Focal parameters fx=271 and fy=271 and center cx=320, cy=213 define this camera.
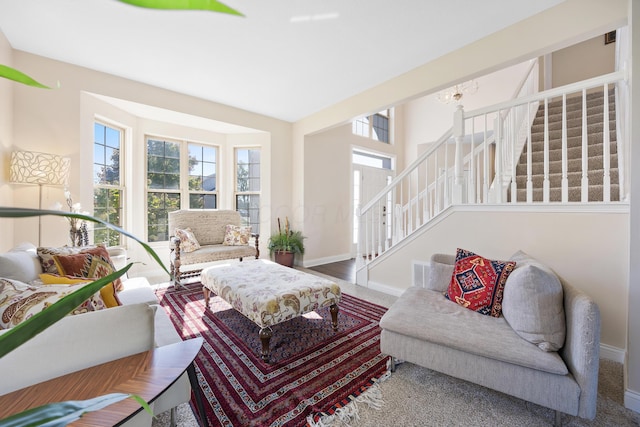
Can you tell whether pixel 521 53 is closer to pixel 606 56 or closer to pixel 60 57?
pixel 606 56

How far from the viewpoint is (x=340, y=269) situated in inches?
181

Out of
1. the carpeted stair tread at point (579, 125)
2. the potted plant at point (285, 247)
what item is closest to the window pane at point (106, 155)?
the potted plant at point (285, 247)

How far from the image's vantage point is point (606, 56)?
427 centimetres

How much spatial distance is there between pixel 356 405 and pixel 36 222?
142 inches

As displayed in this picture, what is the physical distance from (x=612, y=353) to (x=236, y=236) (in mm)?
4155

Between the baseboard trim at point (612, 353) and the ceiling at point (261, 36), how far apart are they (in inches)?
105

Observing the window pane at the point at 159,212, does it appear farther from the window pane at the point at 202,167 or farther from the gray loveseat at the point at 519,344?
the gray loveseat at the point at 519,344

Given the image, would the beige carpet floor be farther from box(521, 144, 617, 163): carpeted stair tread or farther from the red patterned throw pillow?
box(521, 144, 617, 163): carpeted stair tread

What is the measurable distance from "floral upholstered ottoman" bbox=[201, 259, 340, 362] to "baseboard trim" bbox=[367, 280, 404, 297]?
113cm

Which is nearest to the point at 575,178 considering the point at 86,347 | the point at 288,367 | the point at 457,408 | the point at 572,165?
the point at 572,165

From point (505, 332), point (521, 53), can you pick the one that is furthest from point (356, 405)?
point (521, 53)

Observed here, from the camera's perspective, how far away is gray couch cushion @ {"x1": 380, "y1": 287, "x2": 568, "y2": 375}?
4.49 feet

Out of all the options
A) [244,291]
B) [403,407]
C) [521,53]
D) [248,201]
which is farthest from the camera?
[248,201]

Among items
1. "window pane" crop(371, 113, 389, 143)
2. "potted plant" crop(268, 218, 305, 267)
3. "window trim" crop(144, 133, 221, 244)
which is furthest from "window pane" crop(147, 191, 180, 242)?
"window pane" crop(371, 113, 389, 143)
